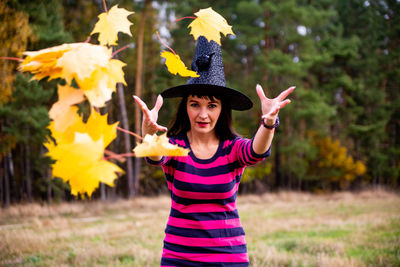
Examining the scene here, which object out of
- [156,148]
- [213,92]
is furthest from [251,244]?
[156,148]

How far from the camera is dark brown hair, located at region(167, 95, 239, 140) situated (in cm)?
246

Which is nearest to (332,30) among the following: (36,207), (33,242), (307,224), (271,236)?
(307,224)

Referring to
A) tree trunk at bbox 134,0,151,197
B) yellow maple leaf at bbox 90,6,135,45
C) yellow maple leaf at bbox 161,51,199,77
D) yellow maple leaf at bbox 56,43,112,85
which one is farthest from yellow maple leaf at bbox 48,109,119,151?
tree trunk at bbox 134,0,151,197

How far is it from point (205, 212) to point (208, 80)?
34.8 inches

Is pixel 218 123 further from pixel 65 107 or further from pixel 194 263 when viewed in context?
pixel 65 107

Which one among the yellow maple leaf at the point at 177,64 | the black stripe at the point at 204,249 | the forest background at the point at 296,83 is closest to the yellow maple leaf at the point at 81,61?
the yellow maple leaf at the point at 177,64

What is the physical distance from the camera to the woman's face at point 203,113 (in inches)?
88.2

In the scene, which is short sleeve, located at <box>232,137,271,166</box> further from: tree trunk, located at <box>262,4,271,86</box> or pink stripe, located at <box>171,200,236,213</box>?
tree trunk, located at <box>262,4,271,86</box>

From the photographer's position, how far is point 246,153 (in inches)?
82.2

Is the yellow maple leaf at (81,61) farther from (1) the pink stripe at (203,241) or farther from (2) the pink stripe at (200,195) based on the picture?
(1) the pink stripe at (203,241)

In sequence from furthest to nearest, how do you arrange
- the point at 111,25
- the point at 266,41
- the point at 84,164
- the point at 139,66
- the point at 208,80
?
the point at 266,41 → the point at 139,66 → the point at 208,80 → the point at 111,25 → the point at 84,164

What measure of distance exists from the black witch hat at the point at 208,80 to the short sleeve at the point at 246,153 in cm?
37

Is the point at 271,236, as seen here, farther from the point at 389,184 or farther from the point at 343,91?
the point at 389,184

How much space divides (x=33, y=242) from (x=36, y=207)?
7.16 meters
